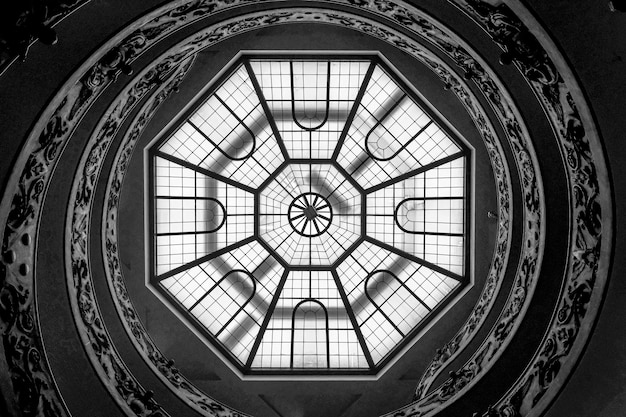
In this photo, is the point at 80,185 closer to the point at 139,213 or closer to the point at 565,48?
the point at 139,213

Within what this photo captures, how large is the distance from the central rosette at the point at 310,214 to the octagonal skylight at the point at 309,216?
4cm

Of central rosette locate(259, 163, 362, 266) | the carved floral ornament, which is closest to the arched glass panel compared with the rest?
central rosette locate(259, 163, 362, 266)

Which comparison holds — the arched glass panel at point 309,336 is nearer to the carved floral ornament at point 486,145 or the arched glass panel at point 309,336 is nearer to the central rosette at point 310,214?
the central rosette at point 310,214

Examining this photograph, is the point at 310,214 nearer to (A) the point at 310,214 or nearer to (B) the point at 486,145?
(A) the point at 310,214

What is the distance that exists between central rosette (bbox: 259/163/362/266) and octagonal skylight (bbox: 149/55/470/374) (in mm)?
37

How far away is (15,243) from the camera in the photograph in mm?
8930

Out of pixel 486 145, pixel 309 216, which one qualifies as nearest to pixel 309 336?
pixel 309 216

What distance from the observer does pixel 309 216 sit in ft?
58.1

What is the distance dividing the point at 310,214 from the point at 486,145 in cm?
637

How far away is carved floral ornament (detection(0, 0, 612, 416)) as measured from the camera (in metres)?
8.77

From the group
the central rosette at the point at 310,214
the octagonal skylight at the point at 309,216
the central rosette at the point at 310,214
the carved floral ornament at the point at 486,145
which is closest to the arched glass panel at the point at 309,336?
the octagonal skylight at the point at 309,216

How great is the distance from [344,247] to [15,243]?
10800 mm

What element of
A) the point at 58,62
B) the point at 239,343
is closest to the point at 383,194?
the point at 239,343

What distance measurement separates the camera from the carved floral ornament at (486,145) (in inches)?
345
